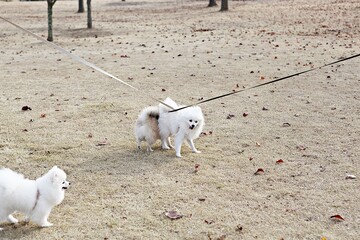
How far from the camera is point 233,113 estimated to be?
8.79 m

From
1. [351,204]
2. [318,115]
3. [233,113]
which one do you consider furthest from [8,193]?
[318,115]

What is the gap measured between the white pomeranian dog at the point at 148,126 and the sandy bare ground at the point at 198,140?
23 cm

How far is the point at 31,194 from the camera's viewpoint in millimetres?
4598

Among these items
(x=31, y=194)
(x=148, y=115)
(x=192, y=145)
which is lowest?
(x=192, y=145)

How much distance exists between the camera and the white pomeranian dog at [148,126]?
6824 mm

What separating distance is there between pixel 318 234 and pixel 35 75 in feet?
30.1

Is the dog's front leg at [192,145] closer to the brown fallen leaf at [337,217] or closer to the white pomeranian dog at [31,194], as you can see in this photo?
the brown fallen leaf at [337,217]

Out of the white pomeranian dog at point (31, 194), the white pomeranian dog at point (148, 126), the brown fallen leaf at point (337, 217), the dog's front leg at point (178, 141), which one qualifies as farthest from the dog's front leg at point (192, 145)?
the white pomeranian dog at point (31, 194)

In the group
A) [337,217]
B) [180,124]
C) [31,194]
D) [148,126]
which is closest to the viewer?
[31,194]

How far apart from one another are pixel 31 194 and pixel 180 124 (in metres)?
2.57

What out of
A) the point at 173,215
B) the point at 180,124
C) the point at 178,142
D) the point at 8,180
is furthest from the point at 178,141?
the point at 8,180

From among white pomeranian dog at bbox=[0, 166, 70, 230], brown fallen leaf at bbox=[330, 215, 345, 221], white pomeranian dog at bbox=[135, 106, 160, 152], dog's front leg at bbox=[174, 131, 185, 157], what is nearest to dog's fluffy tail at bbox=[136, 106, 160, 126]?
white pomeranian dog at bbox=[135, 106, 160, 152]

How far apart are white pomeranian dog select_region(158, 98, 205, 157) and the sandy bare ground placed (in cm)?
25

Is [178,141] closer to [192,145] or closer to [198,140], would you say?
[192,145]
